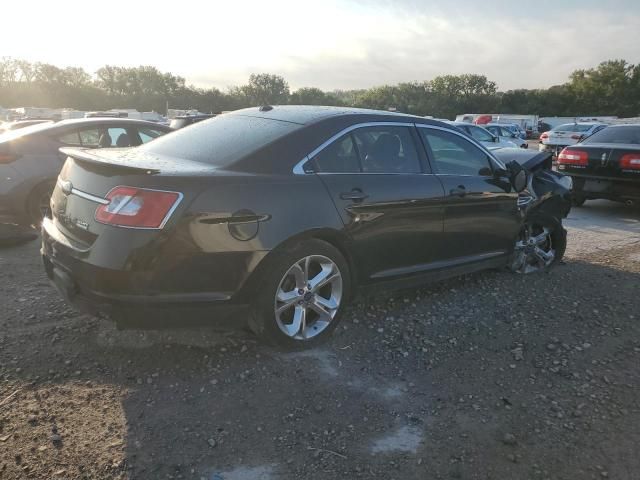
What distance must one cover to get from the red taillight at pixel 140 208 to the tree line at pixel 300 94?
6536cm

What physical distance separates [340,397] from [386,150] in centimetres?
186

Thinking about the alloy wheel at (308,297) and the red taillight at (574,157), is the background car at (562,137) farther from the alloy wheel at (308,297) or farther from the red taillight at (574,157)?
the alloy wheel at (308,297)

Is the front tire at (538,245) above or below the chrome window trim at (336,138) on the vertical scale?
below

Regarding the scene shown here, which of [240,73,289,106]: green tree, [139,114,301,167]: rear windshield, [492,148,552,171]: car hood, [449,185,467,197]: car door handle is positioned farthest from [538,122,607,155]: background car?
[240,73,289,106]: green tree

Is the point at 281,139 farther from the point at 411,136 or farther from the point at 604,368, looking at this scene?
the point at 604,368

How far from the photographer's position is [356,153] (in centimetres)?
377

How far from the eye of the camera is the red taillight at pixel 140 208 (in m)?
2.84

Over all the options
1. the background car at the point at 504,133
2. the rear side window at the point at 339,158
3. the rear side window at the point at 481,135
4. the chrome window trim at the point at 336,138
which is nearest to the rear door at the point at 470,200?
the chrome window trim at the point at 336,138

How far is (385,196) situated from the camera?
12.4 ft

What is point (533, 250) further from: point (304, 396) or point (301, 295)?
point (304, 396)

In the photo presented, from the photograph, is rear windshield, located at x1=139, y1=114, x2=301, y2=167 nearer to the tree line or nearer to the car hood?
the car hood

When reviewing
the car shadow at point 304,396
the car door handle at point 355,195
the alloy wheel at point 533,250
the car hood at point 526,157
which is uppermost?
the car hood at point 526,157

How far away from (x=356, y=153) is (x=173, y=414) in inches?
81.3

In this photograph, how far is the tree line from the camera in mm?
72625
